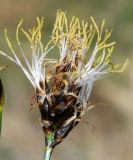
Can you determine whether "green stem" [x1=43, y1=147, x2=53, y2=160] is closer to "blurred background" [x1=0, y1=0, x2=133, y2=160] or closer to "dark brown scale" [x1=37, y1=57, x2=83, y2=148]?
"dark brown scale" [x1=37, y1=57, x2=83, y2=148]

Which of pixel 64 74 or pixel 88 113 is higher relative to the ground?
pixel 64 74

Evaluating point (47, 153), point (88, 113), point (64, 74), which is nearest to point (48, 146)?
point (47, 153)

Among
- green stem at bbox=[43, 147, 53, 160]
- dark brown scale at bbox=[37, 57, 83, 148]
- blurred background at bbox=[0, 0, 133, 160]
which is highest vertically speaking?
dark brown scale at bbox=[37, 57, 83, 148]

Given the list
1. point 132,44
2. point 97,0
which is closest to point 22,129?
point 132,44

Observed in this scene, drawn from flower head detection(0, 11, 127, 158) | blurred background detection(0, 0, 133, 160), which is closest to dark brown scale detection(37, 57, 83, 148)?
flower head detection(0, 11, 127, 158)

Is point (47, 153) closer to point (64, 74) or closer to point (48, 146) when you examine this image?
point (48, 146)
